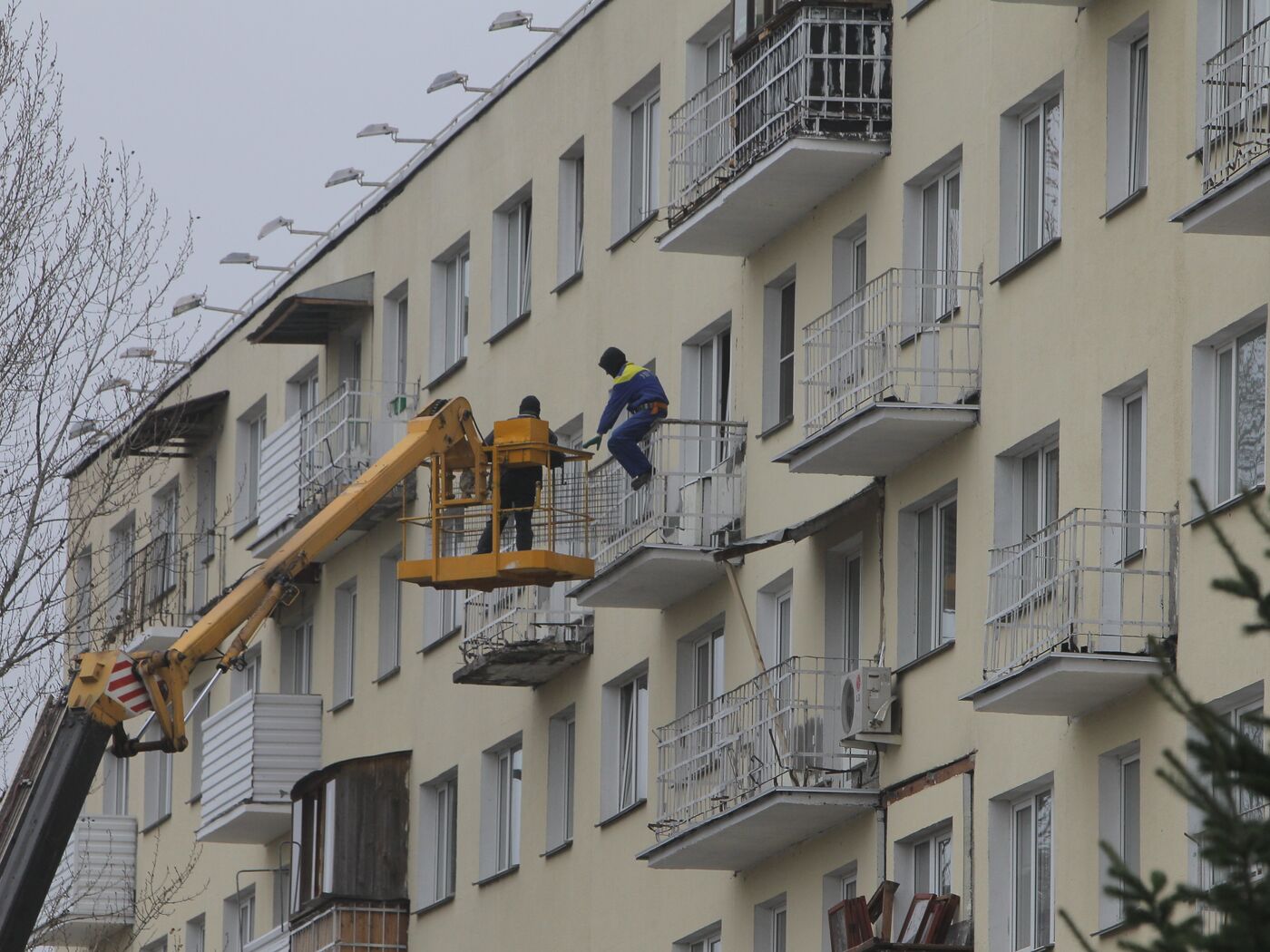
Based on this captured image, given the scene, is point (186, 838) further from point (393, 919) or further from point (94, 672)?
point (94, 672)

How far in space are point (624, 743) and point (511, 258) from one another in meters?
7.24

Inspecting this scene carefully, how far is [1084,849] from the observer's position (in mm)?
21984

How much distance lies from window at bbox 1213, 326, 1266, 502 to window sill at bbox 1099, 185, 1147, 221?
156 cm

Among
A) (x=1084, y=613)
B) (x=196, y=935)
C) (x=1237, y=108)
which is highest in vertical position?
(x=1237, y=108)

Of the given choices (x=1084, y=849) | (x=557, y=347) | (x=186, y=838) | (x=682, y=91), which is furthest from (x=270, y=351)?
(x=1084, y=849)

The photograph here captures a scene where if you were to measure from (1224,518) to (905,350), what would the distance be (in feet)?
18.2

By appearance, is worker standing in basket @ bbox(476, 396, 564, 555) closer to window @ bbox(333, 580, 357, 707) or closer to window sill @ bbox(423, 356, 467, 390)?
window sill @ bbox(423, 356, 467, 390)

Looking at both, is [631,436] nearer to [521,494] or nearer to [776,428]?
[521,494]

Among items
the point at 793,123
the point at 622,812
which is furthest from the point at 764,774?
the point at 793,123

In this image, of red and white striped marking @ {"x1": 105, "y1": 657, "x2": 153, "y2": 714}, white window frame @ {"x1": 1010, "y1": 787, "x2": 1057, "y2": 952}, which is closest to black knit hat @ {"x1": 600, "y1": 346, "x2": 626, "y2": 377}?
red and white striped marking @ {"x1": 105, "y1": 657, "x2": 153, "y2": 714}

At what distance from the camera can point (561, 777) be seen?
3338 centimetres

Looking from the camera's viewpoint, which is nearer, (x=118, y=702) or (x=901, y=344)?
(x=118, y=702)

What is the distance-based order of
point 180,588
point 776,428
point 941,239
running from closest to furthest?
point 941,239 → point 776,428 → point 180,588

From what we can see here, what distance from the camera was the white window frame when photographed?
897 inches
